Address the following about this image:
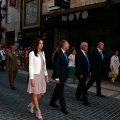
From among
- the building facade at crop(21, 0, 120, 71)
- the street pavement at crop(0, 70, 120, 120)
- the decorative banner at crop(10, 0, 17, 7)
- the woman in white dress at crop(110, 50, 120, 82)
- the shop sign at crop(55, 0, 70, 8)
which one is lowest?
the street pavement at crop(0, 70, 120, 120)

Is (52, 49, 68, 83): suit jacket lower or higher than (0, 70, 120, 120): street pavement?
higher

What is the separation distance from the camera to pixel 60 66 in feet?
21.7

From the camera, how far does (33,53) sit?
19.2ft

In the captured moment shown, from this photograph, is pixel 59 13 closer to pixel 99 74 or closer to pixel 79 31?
pixel 79 31

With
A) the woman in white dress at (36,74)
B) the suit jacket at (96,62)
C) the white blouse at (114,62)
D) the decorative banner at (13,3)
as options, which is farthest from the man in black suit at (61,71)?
the decorative banner at (13,3)

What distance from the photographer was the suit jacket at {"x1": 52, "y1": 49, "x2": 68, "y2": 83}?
650 centimetres

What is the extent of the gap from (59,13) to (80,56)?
8.70 meters

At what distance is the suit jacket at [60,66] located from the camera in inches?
256

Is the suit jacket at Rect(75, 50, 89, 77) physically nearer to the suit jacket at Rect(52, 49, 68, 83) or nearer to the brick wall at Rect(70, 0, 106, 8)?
the suit jacket at Rect(52, 49, 68, 83)

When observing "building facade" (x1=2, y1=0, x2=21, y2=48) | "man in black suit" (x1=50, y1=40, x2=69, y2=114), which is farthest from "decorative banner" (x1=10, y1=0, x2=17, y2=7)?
"man in black suit" (x1=50, y1=40, x2=69, y2=114)

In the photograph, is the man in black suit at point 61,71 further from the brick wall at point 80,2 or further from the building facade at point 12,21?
the building facade at point 12,21

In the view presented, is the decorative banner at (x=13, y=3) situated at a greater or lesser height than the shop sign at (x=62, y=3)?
greater

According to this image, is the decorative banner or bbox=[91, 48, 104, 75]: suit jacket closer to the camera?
bbox=[91, 48, 104, 75]: suit jacket

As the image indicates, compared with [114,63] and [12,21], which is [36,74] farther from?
[12,21]
